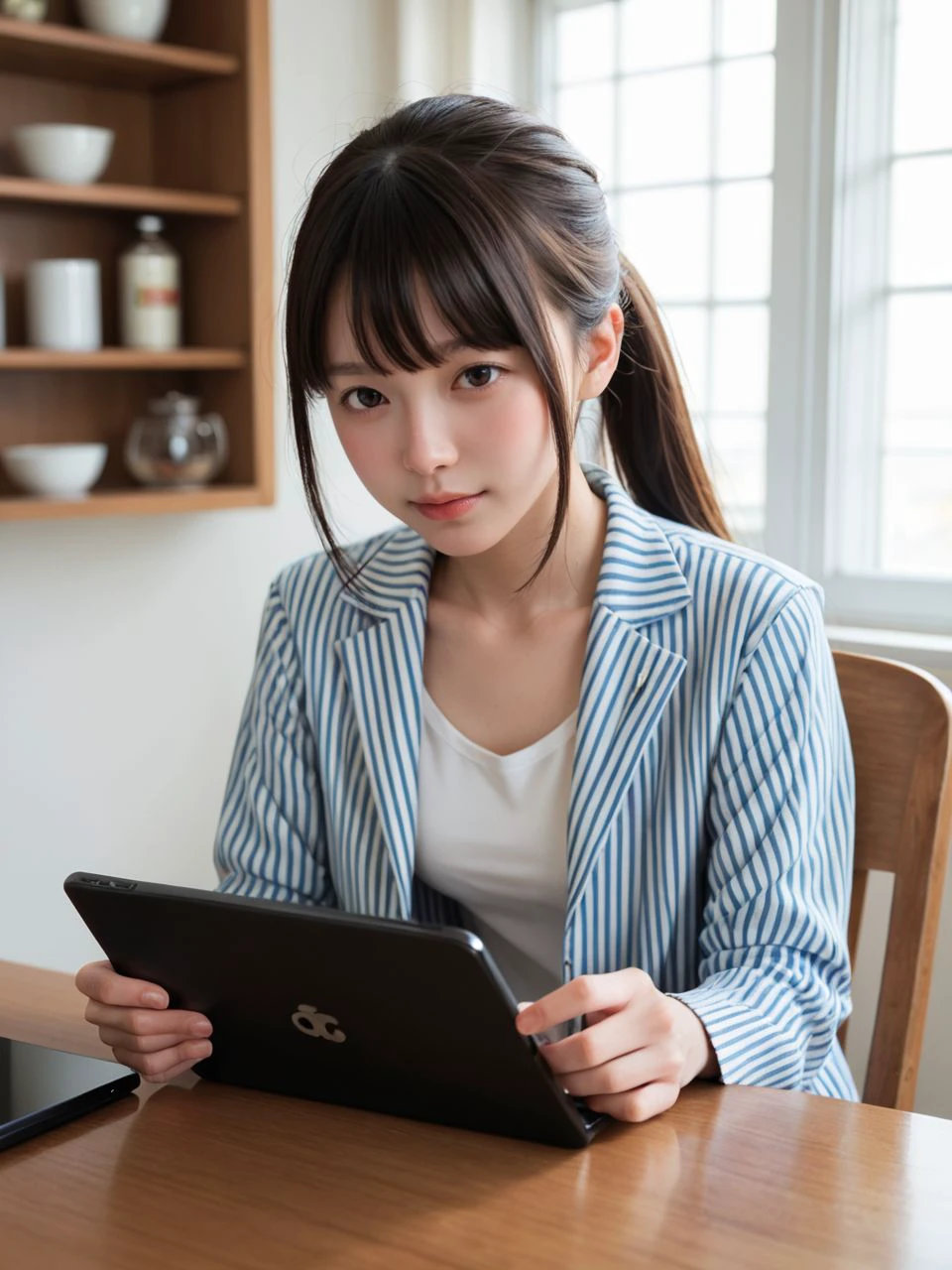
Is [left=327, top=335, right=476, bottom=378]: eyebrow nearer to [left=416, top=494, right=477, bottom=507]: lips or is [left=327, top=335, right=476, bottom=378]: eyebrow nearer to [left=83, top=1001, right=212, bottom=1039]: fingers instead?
[left=416, top=494, right=477, bottom=507]: lips

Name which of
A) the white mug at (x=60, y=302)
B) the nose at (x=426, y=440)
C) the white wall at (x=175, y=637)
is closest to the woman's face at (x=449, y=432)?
the nose at (x=426, y=440)

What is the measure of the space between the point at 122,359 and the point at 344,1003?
154 centimetres

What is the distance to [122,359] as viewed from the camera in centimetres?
223

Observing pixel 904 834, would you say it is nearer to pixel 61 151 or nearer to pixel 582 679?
pixel 582 679

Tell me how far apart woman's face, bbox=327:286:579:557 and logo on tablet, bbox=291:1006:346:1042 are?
448 millimetres

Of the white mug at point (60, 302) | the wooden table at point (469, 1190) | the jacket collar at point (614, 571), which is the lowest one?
the wooden table at point (469, 1190)

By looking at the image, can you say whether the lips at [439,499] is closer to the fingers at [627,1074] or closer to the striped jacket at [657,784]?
the striped jacket at [657,784]

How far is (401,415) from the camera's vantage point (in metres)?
1.19

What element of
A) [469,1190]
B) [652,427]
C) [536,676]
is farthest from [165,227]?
[469,1190]

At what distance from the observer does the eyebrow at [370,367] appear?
3.77ft

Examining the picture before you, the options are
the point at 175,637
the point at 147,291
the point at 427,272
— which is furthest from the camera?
the point at 175,637

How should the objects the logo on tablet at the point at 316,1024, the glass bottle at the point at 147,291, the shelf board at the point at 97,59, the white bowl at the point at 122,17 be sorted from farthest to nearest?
the glass bottle at the point at 147,291 → the white bowl at the point at 122,17 → the shelf board at the point at 97,59 → the logo on tablet at the point at 316,1024

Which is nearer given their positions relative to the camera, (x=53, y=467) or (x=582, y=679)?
(x=582, y=679)

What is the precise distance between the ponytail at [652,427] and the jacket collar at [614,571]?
1.4 inches
